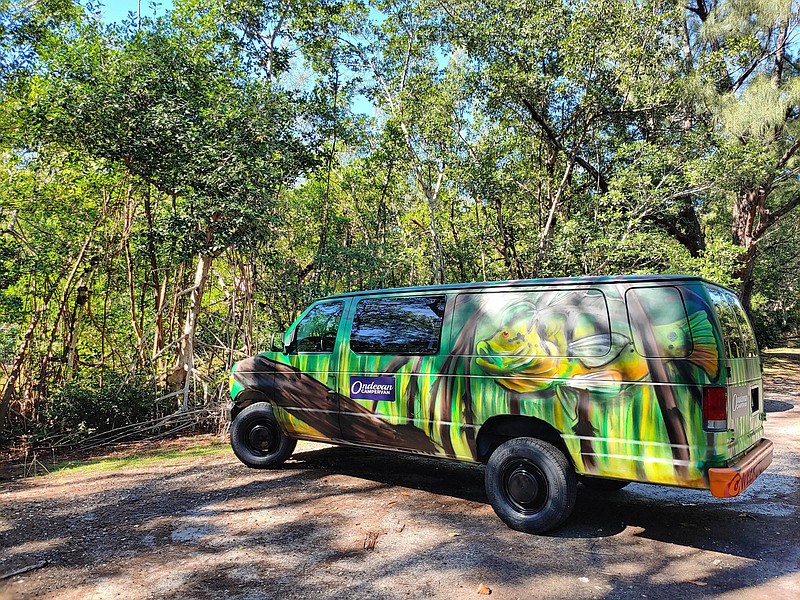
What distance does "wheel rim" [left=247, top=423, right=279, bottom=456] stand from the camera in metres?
6.31

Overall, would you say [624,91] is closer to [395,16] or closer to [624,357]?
[395,16]

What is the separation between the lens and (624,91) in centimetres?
1157

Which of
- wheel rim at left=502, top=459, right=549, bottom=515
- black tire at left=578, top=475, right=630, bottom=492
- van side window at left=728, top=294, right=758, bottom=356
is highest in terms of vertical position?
van side window at left=728, top=294, right=758, bottom=356

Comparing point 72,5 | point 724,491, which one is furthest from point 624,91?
point 72,5

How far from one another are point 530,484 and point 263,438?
3405 millimetres

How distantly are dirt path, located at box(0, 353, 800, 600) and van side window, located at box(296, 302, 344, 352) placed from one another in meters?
1.48

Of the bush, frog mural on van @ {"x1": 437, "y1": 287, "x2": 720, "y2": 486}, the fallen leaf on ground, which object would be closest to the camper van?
frog mural on van @ {"x1": 437, "y1": 287, "x2": 720, "y2": 486}

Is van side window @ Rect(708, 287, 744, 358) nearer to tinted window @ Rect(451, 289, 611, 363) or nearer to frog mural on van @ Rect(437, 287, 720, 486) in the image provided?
frog mural on van @ Rect(437, 287, 720, 486)

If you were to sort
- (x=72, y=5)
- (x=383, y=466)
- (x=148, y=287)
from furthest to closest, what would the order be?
(x=148, y=287)
(x=72, y=5)
(x=383, y=466)

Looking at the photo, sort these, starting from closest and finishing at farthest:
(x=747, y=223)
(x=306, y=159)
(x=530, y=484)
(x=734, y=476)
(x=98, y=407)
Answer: (x=734, y=476)
(x=530, y=484)
(x=98, y=407)
(x=306, y=159)
(x=747, y=223)

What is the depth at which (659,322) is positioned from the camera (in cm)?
384

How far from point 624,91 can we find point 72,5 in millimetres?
11351

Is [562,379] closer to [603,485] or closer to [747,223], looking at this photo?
[603,485]

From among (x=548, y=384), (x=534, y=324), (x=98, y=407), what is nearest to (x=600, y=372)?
(x=548, y=384)
